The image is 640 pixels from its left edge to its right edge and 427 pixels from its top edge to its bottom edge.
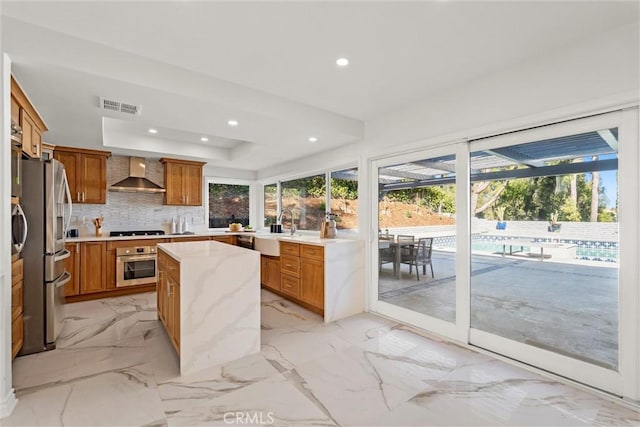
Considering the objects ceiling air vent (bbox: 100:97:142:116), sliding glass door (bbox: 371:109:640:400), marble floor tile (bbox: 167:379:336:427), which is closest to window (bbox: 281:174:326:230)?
sliding glass door (bbox: 371:109:640:400)

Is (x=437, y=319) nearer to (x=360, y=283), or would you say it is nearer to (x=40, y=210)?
(x=360, y=283)

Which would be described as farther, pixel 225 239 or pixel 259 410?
pixel 225 239

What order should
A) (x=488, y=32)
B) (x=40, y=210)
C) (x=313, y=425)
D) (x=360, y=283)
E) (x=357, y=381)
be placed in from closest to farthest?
1. (x=313, y=425)
2. (x=488, y=32)
3. (x=357, y=381)
4. (x=40, y=210)
5. (x=360, y=283)

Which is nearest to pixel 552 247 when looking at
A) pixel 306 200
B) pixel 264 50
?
pixel 264 50

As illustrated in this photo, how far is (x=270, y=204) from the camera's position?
657cm

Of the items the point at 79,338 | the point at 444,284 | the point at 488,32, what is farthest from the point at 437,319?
the point at 79,338

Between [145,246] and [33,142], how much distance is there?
2111 millimetres

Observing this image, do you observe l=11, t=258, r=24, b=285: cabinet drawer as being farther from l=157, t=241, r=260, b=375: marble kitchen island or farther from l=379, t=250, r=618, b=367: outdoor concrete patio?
l=379, t=250, r=618, b=367: outdoor concrete patio

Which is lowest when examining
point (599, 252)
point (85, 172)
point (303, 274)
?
point (303, 274)

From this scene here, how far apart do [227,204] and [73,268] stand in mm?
2838

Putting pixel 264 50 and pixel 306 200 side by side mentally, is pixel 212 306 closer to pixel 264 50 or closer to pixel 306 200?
pixel 264 50

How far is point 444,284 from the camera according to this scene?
322 centimetres

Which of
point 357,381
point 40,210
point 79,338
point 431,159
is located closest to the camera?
point 357,381

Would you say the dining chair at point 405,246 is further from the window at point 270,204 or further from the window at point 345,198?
the window at point 270,204
